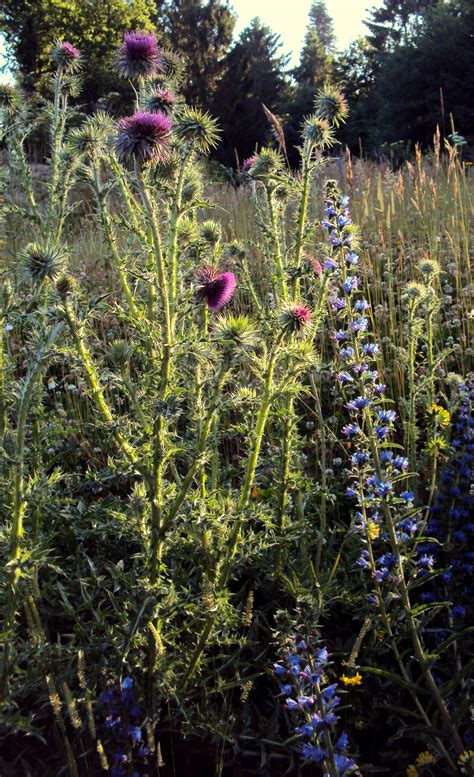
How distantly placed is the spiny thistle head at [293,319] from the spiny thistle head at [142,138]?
0.58 metres

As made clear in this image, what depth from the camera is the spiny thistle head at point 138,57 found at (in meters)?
2.44

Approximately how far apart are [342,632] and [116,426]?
1277 millimetres

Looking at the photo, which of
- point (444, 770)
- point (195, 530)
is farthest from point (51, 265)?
point (444, 770)

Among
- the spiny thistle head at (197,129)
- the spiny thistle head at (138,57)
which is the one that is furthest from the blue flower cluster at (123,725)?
the spiny thistle head at (138,57)

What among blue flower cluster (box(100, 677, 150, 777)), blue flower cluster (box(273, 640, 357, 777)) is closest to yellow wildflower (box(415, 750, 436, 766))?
blue flower cluster (box(273, 640, 357, 777))

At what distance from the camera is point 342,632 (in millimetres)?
2475

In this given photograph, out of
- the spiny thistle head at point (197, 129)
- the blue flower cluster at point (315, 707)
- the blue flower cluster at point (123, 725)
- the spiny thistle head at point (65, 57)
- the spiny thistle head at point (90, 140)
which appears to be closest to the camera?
the blue flower cluster at point (315, 707)

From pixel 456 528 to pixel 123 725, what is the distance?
152 centimetres

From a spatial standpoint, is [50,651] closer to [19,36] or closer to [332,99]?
[332,99]

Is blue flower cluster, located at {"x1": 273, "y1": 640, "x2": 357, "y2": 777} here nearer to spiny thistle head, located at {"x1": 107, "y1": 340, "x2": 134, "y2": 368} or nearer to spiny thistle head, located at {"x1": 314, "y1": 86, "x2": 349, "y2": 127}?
spiny thistle head, located at {"x1": 107, "y1": 340, "x2": 134, "y2": 368}

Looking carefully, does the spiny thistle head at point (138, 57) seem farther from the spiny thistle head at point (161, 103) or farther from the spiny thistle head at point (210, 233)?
the spiny thistle head at point (210, 233)

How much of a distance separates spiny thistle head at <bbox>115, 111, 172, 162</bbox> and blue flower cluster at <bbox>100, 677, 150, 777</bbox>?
4.90 feet

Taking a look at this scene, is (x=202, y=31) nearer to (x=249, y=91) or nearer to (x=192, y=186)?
(x=249, y=91)

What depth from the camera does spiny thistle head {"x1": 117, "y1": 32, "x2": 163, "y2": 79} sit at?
244cm
